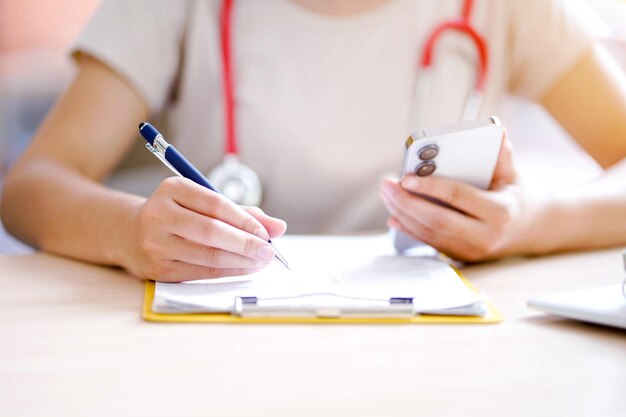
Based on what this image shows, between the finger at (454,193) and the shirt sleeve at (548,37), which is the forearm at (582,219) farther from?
the shirt sleeve at (548,37)

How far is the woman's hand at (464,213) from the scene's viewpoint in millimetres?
793

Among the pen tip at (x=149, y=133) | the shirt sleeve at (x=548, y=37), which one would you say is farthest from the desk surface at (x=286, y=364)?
the shirt sleeve at (x=548, y=37)

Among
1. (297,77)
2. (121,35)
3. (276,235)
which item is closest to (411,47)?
(297,77)

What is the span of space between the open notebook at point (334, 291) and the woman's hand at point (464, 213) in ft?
0.10

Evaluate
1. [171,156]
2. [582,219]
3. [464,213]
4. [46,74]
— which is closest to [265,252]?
[171,156]

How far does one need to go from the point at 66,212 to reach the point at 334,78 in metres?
0.42

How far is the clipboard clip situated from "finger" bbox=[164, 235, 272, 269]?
0.05 meters

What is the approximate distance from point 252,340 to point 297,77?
0.57m

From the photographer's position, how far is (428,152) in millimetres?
761

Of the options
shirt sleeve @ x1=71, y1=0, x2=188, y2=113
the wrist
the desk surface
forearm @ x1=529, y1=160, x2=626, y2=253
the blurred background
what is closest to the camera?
the desk surface

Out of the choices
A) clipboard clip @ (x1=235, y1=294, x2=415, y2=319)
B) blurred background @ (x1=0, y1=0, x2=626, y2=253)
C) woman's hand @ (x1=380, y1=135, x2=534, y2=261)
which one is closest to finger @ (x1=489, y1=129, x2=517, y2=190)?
woman's hand @ (x1=380, y1=135, x2=534, y2=261)

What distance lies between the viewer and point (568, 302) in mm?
667

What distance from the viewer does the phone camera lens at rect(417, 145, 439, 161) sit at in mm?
756

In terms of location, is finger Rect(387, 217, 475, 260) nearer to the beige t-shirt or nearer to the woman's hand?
the woman's hand
